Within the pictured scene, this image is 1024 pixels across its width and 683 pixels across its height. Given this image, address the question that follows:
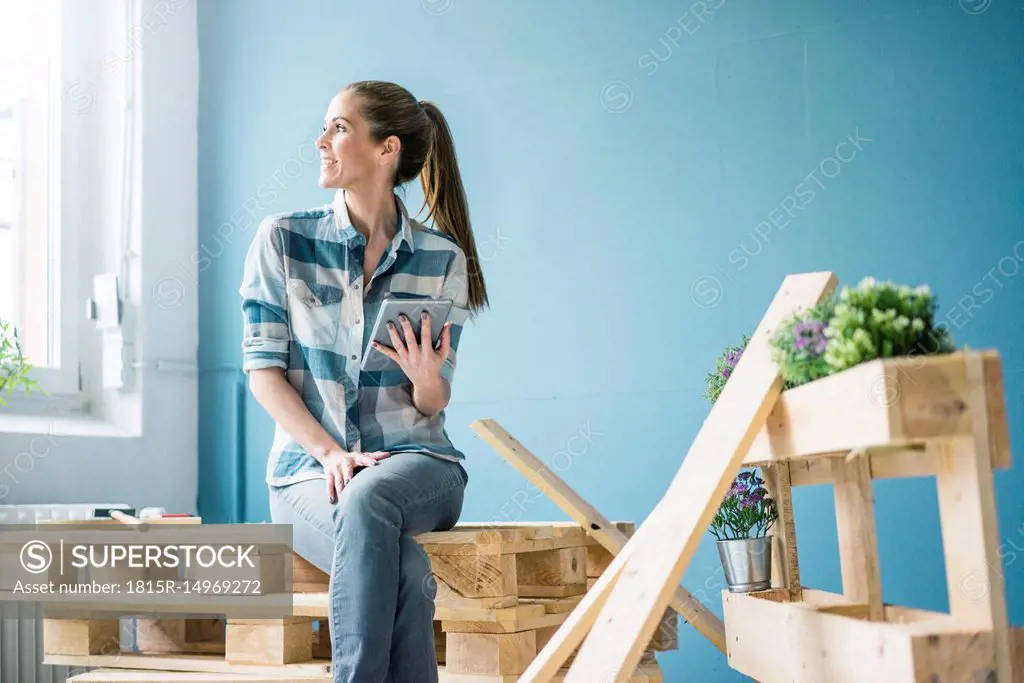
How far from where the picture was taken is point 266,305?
196cm

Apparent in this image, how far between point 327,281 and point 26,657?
1.58 metres

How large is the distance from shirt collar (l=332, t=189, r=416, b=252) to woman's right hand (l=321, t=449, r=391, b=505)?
1.40 feet

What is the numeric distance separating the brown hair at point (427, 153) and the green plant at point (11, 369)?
1.18 meters

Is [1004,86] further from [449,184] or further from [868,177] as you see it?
[449,184]

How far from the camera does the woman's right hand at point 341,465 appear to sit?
70.6 inches

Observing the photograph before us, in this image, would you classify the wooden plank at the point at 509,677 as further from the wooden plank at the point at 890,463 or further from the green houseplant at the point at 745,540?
the wooden plank at the point at 890,463

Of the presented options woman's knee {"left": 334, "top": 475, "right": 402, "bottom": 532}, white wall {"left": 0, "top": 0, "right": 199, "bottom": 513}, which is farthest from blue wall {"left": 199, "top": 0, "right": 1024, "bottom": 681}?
woman's knee {"left": 334, "top": 475, "right": 402, "bottom": 532}

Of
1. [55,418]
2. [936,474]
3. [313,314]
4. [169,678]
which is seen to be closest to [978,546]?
[936,474]

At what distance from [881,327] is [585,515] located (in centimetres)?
110

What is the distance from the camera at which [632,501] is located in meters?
2.82

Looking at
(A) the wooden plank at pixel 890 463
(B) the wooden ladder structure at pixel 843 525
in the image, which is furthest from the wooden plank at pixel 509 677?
(A) the wooden plank at pixel 890 463

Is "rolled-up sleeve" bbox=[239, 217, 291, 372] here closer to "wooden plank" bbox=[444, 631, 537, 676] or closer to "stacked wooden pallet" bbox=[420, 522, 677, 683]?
"stacked wooden pallet" bbox=[420, 522, 677, 683]

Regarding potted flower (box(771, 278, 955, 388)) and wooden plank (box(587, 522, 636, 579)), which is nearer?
potted flower (box(771, 278, 955, 388))

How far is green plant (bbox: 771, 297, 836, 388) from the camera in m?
1.28
